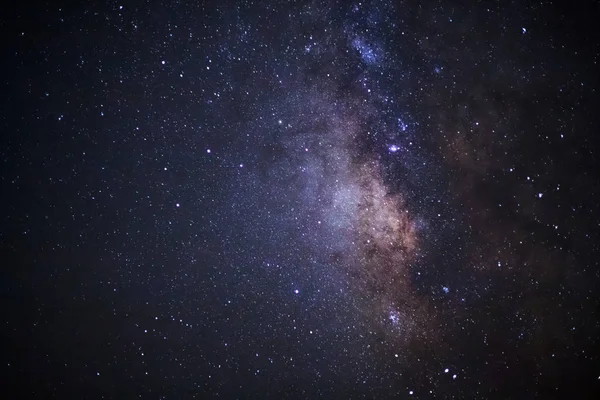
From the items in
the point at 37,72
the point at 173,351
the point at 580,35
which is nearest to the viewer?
the point at 37,72

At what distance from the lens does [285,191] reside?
148 centimetres

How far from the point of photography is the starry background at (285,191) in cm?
139

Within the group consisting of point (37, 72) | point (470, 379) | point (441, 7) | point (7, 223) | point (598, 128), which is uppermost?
point (441, 7)

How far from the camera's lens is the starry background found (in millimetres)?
1386

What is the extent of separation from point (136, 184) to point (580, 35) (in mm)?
2301

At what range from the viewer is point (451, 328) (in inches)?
63.7

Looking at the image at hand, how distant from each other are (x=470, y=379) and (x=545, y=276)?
0.67 meters

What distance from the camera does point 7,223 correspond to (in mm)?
1443

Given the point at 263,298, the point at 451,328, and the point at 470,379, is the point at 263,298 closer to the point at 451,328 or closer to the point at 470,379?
the point at 451,328

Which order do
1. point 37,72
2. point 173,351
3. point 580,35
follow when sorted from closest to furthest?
point 37,72
point 173,351
point 580,35

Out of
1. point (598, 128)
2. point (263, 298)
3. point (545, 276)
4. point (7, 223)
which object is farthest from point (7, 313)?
point (598, 128)

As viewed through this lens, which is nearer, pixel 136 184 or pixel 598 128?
pixel 136 184

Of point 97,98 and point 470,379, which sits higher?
point 97,98

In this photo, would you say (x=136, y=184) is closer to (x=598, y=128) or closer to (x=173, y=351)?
(x=173, y=351)
